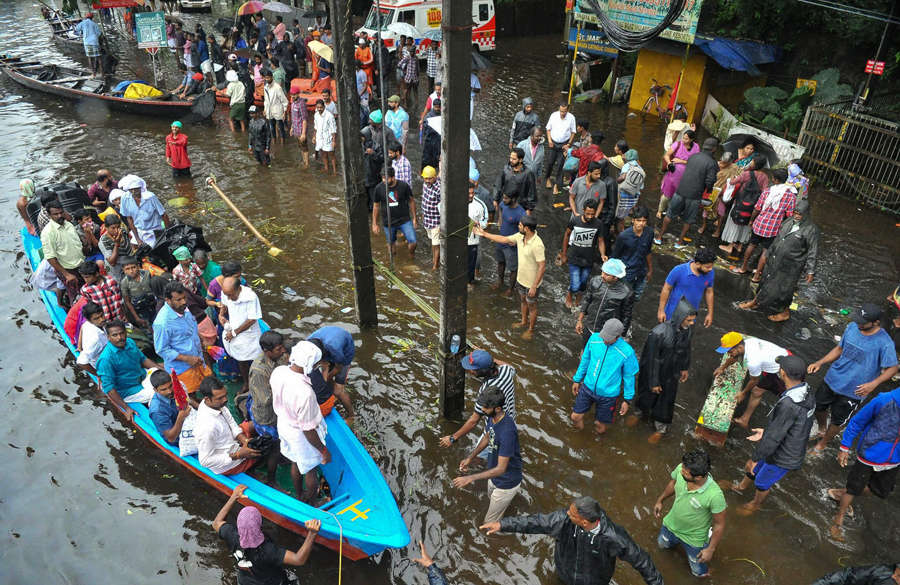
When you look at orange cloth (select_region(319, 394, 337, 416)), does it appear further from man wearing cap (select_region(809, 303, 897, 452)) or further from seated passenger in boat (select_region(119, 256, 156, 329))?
man wearing cap (select_region(809, 303, 897, 452))

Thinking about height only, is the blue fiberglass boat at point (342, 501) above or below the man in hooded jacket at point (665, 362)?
below

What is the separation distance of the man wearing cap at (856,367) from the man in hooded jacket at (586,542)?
3430mm

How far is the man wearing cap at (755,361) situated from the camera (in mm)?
5875

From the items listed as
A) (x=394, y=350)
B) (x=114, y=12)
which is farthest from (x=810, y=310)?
(x=114, y=12)

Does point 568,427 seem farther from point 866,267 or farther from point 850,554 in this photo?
point 866,267

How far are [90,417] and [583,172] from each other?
848 centimetres

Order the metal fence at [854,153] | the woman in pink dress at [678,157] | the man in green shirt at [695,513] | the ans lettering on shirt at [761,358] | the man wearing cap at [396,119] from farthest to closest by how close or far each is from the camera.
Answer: the man wearing cap at [396,119] < the metal fence at [854,153] < the woman in pink dress at [678,157] < the ans lettering on shirt at [761,358] < the man in green shirt at [695,513]

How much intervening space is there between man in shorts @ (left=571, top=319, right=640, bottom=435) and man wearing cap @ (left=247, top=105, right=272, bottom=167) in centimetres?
1027

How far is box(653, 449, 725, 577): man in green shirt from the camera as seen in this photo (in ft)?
15.0

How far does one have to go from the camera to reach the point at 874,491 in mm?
5520

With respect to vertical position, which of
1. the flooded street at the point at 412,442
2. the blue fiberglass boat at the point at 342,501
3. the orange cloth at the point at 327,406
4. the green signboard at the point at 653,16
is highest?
the green signboard at the point at 653,16

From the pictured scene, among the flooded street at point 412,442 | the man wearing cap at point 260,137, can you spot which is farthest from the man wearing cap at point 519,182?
the man wearing cap at point 260,137

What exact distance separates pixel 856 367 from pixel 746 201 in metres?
4.15

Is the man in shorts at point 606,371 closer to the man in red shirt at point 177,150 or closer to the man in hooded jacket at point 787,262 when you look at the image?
the man in hooded jacket at point 787,262
